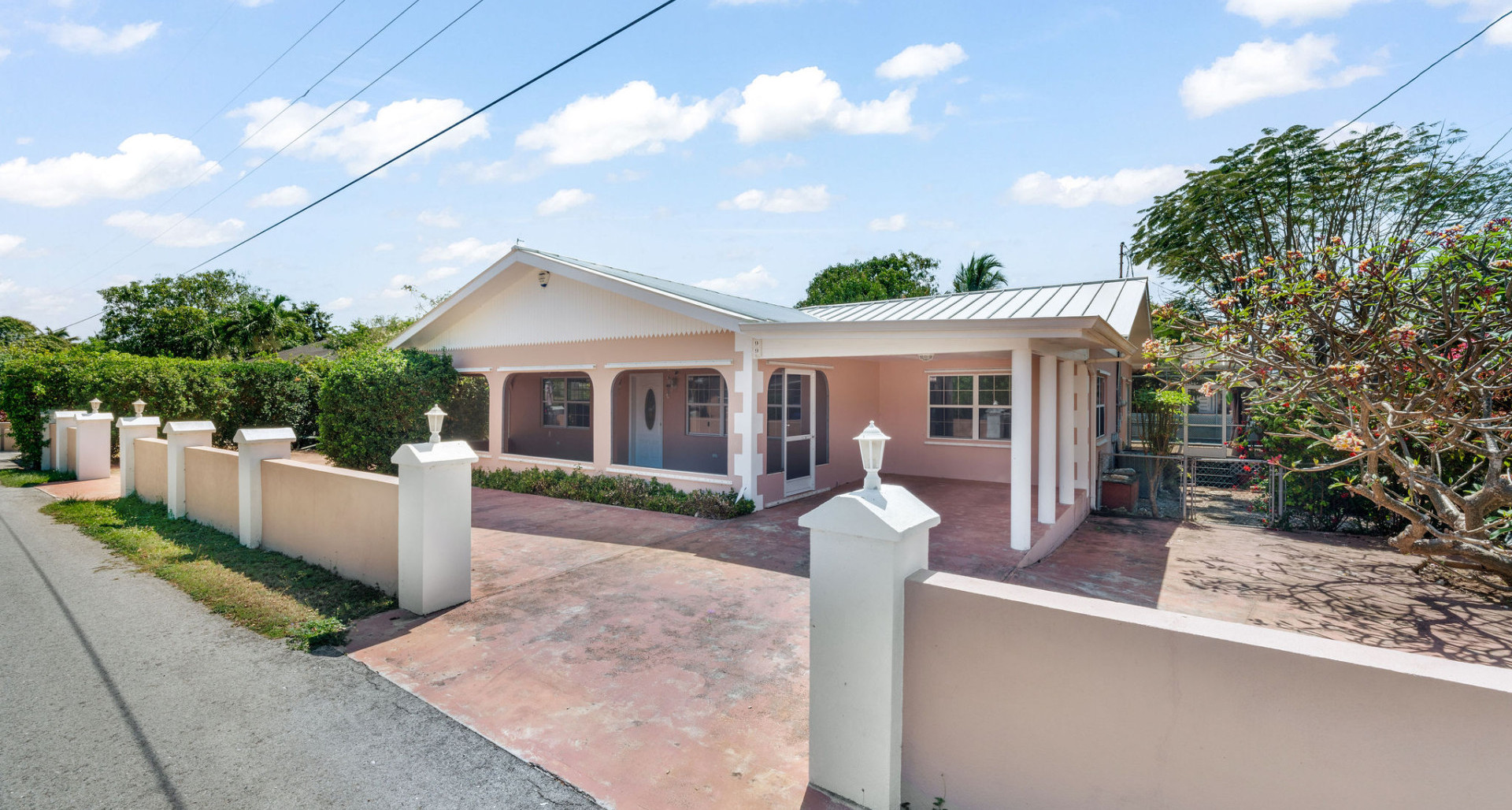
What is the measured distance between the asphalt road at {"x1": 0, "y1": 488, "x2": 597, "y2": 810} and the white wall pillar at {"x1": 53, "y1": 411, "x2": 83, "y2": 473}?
11219 mm

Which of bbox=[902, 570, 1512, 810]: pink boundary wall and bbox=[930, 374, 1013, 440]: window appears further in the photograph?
bbox=[930, 374, 1013, 440]: window

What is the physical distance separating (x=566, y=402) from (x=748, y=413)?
646 centimetres

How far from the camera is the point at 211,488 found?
826cm

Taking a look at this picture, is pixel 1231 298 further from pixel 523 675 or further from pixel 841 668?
pixel 523 675

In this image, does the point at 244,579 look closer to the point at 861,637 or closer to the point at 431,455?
the point at 431,455

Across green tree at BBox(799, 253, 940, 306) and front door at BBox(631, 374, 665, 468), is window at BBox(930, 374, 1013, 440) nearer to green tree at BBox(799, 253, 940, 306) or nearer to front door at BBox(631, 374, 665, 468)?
front door at BBox(631, 374, 665, 468)

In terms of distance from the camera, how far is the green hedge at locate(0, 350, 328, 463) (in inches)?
549

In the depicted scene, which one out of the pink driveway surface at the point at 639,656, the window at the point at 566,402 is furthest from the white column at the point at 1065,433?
the window at the point at 566,402

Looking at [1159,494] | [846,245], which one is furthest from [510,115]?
[846,245]

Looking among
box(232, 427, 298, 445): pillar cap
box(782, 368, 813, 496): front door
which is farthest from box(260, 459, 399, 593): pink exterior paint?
box(782, 368, 813, 496): front door

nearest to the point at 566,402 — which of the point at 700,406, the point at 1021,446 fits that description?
the point at 700,406

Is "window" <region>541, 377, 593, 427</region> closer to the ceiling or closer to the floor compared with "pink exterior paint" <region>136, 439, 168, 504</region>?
closer to the ceiling

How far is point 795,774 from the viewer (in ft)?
10.2

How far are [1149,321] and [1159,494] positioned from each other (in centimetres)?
345
